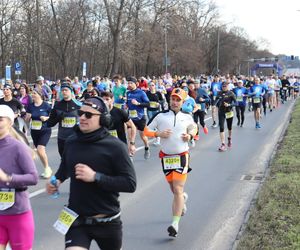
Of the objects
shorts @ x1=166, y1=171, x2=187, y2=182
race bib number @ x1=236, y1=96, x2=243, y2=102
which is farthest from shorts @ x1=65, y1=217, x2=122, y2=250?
race bib number @ x1=236, y1=96, x2=243, y2=102

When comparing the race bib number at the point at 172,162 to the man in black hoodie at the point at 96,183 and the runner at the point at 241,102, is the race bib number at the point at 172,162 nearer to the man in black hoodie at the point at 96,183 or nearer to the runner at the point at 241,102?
the man in black hoodie at the point at 96,183

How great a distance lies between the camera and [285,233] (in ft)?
17.8

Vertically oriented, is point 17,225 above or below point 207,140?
above

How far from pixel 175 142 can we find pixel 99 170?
9.24 feet

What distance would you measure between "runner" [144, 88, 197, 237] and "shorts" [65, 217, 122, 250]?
7.62 ft

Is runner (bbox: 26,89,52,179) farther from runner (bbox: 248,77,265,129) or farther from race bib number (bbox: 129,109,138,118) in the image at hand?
runner (bbox: 248,77,265,129)

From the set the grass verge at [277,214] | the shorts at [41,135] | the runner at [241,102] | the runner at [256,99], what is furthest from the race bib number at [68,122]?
the runner at [241,102]

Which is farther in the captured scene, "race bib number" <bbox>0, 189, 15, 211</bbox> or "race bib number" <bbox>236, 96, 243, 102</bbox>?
"race bib number" <bbox>236, 96, 243, 102</bbox>

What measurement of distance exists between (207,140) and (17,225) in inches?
454

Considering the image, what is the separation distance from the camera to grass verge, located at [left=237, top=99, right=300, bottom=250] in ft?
17.1

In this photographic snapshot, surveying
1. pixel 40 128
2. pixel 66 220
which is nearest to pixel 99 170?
pixel 66 220

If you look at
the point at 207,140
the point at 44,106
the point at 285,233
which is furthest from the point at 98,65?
the point at 285,233

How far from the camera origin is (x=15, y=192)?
12.6ft

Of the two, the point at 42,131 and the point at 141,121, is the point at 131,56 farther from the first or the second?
the point at 42,131
